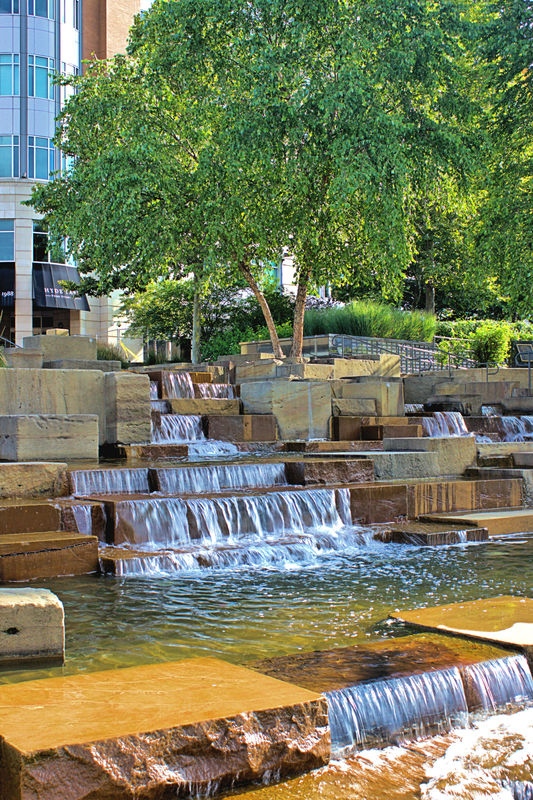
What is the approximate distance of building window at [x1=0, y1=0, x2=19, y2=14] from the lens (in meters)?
40.2

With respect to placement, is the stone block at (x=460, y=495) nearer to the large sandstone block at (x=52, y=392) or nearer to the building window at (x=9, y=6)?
the large sandstone block at (x=52, y=392)

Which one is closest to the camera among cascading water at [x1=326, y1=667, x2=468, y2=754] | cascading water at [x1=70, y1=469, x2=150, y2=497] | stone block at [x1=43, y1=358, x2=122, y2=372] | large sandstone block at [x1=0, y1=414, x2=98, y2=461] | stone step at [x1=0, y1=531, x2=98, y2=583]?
cascading water at [x1=326, y1=667, x2=468, y2=754]

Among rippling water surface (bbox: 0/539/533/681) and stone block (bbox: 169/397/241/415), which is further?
stone block (bbox: 169/397/241/415)

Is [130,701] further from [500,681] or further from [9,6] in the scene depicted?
[9,6]

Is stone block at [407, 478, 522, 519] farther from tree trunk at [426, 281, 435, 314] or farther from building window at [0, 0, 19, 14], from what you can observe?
building window at [0, 0, 19, 14]

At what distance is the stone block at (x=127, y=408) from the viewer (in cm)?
1341

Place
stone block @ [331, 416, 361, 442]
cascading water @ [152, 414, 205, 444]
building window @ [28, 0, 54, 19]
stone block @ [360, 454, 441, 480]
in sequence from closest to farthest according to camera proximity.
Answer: stone block @ [360, 454, 441, 480] → cascading water @ [152, 414, 205, 444] → stone block @ [331, 416, 361, 442] → building window @ [28, 0, 54, 19]

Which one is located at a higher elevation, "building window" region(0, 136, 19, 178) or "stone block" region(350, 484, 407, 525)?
"building window" region(0, 136, 19, 178)

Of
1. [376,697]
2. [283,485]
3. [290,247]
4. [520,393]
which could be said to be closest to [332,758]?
[376,697]

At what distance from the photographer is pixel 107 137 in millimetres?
24922

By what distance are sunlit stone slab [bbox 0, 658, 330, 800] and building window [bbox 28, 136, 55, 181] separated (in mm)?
39193

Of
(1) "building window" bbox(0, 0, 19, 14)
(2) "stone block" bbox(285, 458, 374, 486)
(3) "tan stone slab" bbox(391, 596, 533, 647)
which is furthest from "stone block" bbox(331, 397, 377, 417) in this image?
(1) "building window" bbox(0, 0, 19, 14)

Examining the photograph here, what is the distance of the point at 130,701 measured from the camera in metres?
3.54

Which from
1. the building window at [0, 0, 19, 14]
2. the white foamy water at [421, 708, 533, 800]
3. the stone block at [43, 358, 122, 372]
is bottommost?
the white foamy water at [421, 708, 533, 800]
